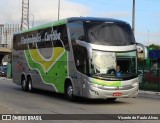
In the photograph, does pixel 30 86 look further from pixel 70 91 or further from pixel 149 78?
pixel 149 78

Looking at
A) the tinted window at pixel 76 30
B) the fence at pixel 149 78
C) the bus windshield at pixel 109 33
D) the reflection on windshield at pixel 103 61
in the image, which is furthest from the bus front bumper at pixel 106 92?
the fence at pixel 149 78

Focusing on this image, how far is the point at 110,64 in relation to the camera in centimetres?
1759

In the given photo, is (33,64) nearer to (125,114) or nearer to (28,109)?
(28,109)

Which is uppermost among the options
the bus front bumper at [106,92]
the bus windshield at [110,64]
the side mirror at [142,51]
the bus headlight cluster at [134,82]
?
the side mirror at [142,51]

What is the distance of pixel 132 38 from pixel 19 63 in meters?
11.1

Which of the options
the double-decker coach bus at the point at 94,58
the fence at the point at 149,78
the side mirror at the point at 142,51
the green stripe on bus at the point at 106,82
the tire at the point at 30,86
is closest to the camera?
the green stripe on bus at the point at 106,82

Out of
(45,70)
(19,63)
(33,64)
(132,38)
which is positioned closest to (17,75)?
(19,63)

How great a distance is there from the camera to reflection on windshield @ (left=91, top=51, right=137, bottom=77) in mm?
17516

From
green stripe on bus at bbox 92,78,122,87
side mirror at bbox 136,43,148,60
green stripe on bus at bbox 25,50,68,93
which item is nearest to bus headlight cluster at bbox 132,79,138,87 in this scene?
green stripe on bus at bbox 92,78,122,87

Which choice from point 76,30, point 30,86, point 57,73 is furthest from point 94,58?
point 30,86

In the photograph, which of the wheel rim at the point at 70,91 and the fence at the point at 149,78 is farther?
the fence at the point at 149,78

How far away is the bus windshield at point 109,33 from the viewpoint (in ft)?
58.6

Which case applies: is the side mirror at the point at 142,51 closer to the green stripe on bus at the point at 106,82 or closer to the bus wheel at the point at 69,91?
the green stripe on bus at the point at 106,82

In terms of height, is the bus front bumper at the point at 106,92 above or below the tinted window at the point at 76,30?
below
